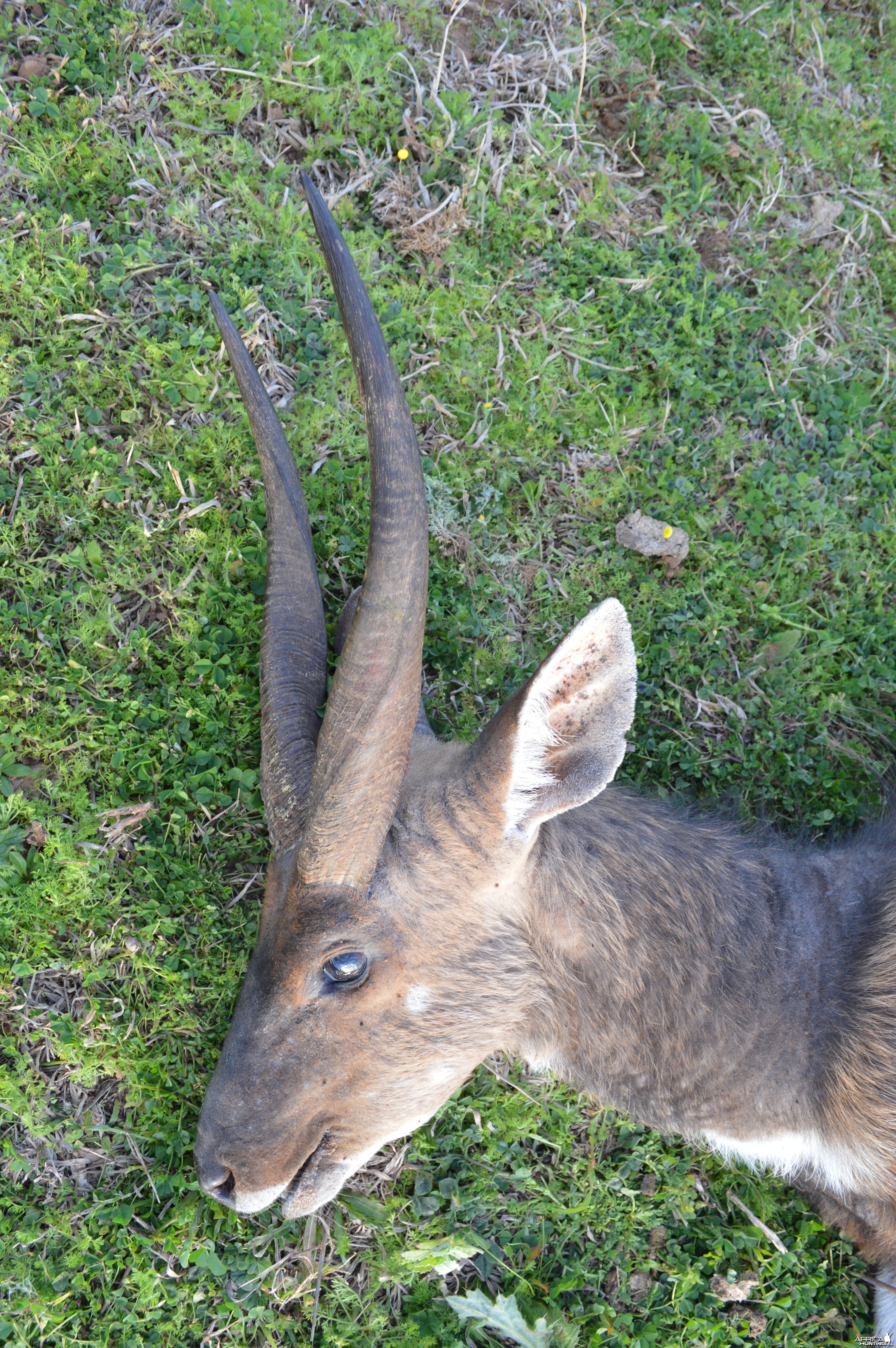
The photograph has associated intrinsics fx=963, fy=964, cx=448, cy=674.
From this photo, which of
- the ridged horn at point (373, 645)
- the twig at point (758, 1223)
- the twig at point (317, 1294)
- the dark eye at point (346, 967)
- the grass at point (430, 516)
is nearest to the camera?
the ridged horn at point (373, 645)

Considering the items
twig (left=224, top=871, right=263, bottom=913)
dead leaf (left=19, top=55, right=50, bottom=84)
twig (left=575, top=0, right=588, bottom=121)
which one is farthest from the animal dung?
dead leaf (left=19, top=55, right=50, bottom=84)

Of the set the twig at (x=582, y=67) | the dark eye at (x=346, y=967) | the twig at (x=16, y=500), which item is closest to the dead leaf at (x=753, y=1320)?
the dark eye at (x=346, y=967)

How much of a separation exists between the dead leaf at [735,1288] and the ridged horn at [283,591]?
8.48ft

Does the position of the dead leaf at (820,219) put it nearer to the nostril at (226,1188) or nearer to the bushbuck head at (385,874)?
the bushbuck head at (385,874)

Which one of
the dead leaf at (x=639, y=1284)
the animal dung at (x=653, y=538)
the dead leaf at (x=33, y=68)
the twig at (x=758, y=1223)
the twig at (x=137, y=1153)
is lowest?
the dead leaf at (x=639, y=1284)

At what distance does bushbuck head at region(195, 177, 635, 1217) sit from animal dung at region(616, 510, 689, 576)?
160cm

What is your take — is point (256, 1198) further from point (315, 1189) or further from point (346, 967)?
point (346, 967)

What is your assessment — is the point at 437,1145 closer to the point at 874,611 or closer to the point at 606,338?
the point at 874,611

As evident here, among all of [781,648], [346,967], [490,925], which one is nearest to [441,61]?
[781,648]

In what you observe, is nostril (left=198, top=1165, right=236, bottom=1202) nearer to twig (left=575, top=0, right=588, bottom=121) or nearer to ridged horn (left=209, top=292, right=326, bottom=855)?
ridged horn (left=209, top=292, right=326, bottom=855)

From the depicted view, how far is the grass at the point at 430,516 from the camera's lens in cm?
361

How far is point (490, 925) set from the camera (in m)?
3.11

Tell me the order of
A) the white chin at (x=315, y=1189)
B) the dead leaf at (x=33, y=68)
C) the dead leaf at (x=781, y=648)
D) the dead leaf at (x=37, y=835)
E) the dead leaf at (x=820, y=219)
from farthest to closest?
the dead leaf at (x=820, y=219), the dead leaf at (x=781, y=648), the dead leaf at (x=33, y=68), the dead leaf at (x=37, y=835), the white chin at (x=315, y=1189)

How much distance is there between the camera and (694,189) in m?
4.80
